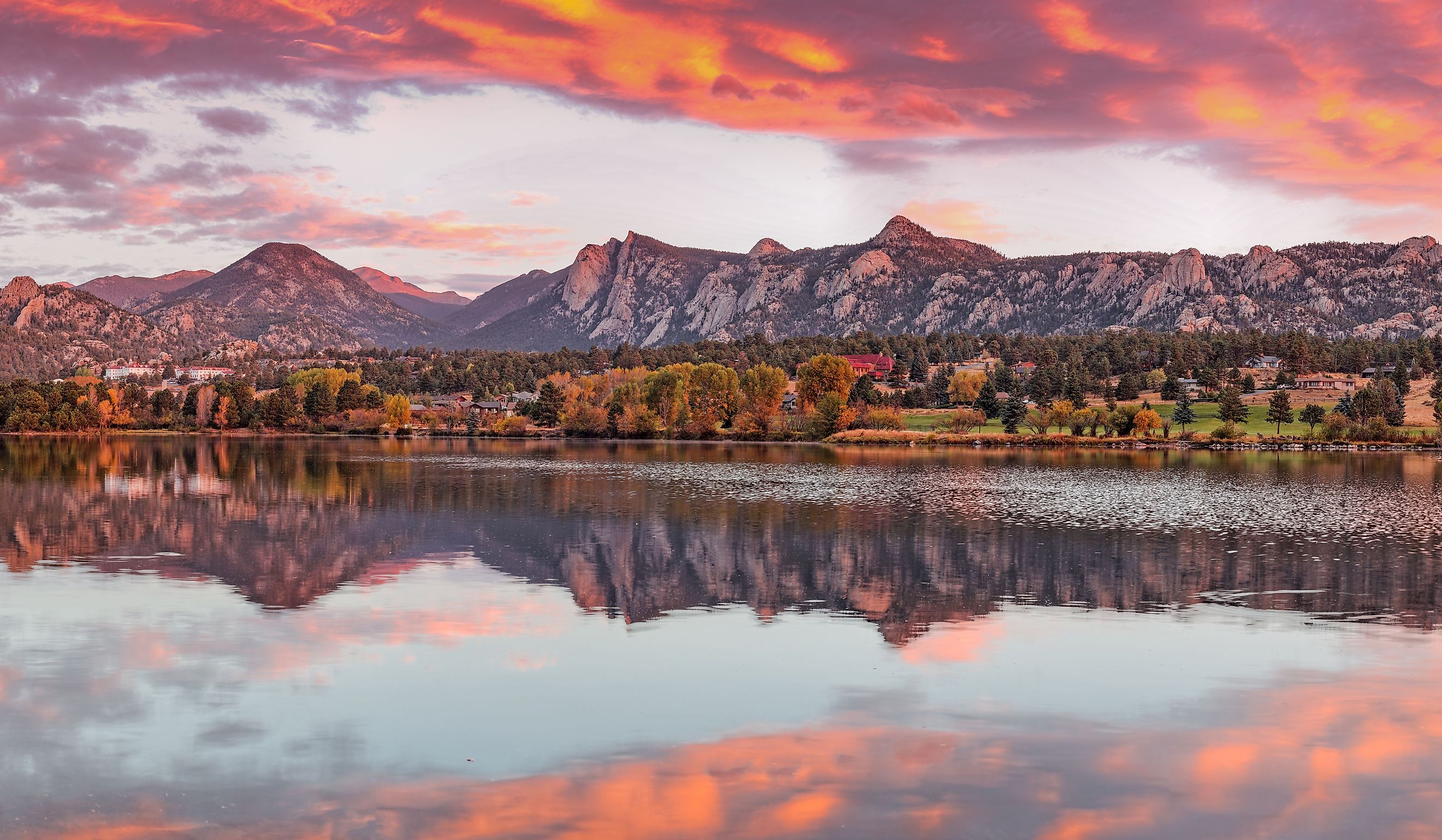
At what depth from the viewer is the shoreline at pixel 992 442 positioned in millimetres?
128500

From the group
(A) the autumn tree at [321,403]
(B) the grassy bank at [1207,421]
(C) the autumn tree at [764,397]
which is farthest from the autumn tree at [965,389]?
(A) the autumn tree at [321,403]

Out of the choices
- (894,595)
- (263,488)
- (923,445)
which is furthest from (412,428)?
(894,595)

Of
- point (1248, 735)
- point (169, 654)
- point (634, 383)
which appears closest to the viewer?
point (1248, 735)

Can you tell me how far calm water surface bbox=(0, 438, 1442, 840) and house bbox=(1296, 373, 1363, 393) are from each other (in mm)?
165025

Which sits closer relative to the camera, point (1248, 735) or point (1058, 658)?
point (1248, 735)

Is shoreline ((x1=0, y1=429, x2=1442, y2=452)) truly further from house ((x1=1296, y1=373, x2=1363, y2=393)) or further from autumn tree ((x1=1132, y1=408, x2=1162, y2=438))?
house ((x1=1296, y1=373, x2=1363, y2=393))

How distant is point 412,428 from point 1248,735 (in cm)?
18101

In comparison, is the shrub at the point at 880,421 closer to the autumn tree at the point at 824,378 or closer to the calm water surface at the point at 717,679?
the autumn tree at the point at 824,378

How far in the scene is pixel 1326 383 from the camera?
193375 mm

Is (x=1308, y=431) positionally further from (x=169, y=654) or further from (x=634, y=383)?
(x=169, y=654)

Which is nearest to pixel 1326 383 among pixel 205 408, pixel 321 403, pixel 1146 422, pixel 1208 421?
pixel 1208 421

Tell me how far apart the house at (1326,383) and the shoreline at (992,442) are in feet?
208

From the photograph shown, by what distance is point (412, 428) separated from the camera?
185 metres

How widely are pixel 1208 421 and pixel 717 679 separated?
162 m
